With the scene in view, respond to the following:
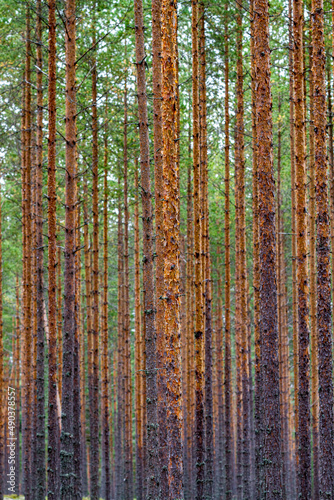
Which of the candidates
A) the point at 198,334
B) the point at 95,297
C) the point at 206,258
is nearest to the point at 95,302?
the point at 95,297

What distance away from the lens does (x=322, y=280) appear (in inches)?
344

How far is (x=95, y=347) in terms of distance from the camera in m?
13.9

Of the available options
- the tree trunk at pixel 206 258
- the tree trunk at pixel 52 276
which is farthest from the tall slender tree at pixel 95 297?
the tree trunk at pixel 52 276

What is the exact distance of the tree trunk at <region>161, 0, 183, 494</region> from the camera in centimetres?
648

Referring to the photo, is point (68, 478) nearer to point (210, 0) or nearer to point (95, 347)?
point (95, 347)

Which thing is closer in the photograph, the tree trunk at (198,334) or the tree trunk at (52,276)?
the tree trunk at (52,276)

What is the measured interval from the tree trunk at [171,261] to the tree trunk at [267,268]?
128cm

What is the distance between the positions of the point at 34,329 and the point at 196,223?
4.84 meters

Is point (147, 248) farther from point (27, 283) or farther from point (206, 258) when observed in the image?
point (27, 283)

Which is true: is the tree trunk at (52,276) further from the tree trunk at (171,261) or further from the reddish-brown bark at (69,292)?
the tree trunk at (171,261)

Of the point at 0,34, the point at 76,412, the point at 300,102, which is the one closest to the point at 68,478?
the point at 76,412

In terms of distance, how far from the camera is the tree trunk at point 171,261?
6.48m

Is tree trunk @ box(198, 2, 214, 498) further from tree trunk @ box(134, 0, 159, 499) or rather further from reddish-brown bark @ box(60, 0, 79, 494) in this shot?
reddish-brown bark @ box(60, 0, 79, 494)

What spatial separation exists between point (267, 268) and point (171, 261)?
142cm
